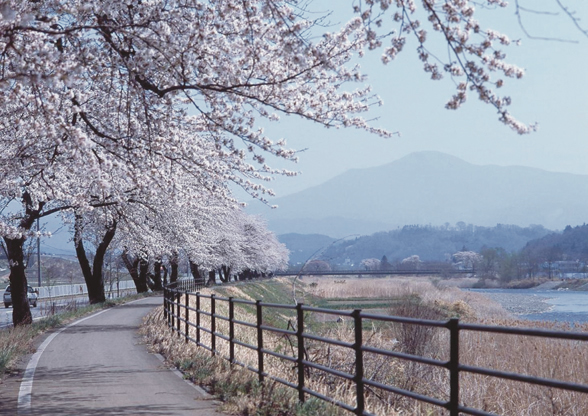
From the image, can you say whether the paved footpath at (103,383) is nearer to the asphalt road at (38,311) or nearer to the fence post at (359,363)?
the fence post at (359,363)

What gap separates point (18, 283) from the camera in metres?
26.7

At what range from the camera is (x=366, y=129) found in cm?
1227

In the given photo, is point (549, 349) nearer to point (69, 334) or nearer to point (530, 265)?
point (69, 334)

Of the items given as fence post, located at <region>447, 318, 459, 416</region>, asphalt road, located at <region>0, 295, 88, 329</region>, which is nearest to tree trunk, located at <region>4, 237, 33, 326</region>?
asphalt road, located at <region>0, 295, 88, 329</region>

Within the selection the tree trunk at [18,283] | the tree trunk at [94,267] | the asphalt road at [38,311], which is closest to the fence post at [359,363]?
the tree trunk at [18,283]

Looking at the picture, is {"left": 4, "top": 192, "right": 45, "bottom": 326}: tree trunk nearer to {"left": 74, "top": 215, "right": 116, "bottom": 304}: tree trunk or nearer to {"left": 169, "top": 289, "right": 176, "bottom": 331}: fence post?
{"left": 169, "top": 289, "right": 176, "bottom": 331}: fence post

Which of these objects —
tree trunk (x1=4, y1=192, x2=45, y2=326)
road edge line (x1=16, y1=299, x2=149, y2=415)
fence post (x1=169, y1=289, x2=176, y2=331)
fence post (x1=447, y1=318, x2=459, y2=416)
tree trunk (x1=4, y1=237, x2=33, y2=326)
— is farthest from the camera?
tree trunk (x1=4, y1=237, x2=33, y2=326)

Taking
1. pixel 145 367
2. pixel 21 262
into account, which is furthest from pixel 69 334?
pixel 145 367

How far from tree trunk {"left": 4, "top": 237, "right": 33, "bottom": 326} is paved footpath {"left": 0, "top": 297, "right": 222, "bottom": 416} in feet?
20.2

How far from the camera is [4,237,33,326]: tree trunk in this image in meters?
26.0

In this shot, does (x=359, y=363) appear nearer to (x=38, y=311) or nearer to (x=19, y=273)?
(x=19, y=273)

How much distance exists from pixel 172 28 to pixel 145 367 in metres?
7.35

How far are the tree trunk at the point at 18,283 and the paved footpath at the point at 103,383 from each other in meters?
6.16

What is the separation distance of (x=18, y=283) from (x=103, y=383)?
51.3 feet
